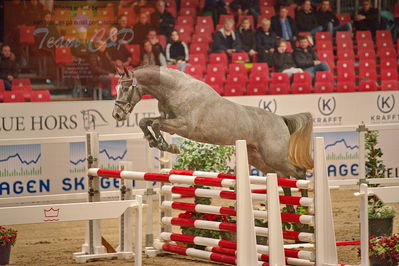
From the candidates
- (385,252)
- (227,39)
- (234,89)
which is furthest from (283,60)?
(385,252)

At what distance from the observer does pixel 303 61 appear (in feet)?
44.9

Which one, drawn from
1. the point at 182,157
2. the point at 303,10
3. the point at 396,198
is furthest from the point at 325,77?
the point at 396,198

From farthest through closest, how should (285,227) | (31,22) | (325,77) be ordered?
(325,77), (31,22), (285,227)

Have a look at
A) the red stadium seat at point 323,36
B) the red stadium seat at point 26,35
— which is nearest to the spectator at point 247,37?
the red stadium seat at point 323,36

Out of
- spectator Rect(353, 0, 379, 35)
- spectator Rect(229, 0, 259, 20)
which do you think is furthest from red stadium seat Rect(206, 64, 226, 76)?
spectator Rect(353, 0, 379, 35)

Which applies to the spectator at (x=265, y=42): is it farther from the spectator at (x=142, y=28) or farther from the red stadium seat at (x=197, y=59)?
the spectator at (x=142, y=28)

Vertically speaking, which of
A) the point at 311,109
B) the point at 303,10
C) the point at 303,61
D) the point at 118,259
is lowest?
the point at 118,259

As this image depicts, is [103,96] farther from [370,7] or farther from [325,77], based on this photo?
[370,7]

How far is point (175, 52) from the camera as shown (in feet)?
42.4

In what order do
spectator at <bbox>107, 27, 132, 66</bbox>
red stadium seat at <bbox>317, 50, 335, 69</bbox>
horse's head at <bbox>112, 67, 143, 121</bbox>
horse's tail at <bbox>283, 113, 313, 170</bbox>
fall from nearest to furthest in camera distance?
horse's head at <bbox>112, 67, 143, 121</bbox> < horse's tail at <bbox>283, 113, 313, 170</bbox> < spectator at <bbox>107, 27, 132, 66</bbox> < red stadium seat at <bbox>317, 50, 335, 69</bbox>

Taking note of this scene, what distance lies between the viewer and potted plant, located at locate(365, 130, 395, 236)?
7.88m

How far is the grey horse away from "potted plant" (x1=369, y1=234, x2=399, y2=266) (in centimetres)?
146

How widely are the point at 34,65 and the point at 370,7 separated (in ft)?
20.4

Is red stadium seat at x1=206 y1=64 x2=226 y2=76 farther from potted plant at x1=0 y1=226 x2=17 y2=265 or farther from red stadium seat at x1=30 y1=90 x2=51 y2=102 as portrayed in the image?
potted plant at x1=0 y1=226 x2=17 y2=265
